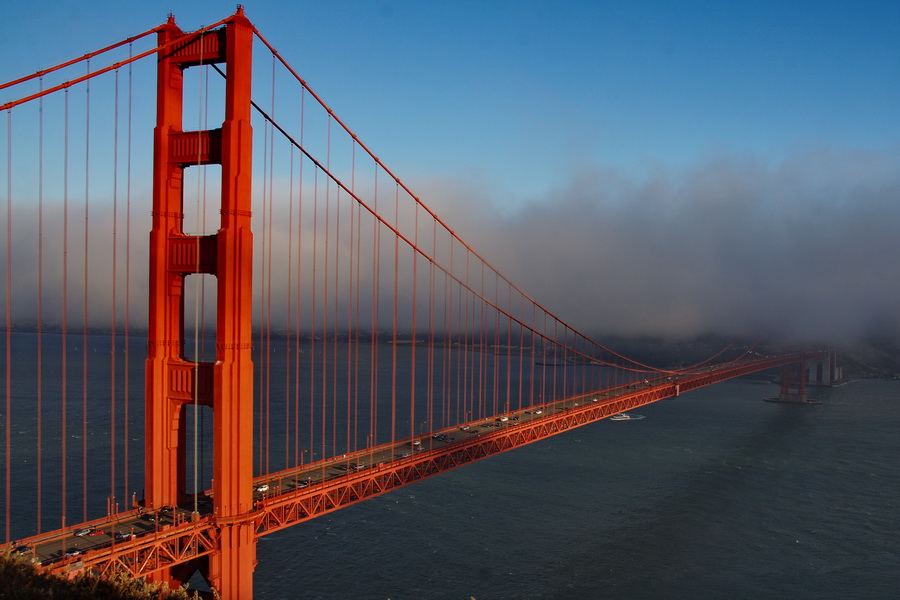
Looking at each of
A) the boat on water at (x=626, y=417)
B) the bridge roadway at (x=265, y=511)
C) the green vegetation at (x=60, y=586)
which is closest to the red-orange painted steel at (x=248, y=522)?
the bridge roadway at (x=265, y=511)

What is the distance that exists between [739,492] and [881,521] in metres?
6.96

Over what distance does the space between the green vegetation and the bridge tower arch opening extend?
3618mm

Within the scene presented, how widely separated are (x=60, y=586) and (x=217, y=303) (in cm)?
647

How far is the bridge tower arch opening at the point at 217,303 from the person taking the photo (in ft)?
49.7

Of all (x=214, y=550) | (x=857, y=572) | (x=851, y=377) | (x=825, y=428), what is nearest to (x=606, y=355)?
(x=851, y=377)

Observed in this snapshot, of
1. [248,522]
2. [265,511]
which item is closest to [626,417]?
[265,511]

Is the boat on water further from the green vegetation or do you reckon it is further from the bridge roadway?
→ the green vegetation

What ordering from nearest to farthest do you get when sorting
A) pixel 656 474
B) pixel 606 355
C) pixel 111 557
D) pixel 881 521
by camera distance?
pixel 111 557 < pixel 881 521 < pixel 656 474 < pixel 606 355

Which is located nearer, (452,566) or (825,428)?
(452,566)

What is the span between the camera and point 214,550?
15.2 m

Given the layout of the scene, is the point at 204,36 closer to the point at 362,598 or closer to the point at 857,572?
the point at 362,598

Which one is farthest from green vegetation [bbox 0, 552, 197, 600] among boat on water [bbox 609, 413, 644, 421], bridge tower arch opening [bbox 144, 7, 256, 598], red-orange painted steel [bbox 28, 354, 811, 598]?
boat on water [bbox 609, 413, 644, 421]

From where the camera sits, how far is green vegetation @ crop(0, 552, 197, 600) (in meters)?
9.59

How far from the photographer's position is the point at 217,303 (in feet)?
49.8
